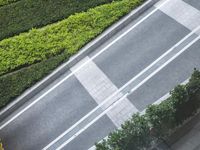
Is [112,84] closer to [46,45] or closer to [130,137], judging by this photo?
[46,45]

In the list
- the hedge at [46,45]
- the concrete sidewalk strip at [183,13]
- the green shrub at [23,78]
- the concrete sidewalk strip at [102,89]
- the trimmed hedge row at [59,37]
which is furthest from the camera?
the trimmed hedge row at [59,37]

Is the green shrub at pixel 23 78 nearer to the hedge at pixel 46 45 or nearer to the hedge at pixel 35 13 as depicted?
the hedge at pixel 46 45

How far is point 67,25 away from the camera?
930 inches

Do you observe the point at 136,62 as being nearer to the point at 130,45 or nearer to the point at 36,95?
the point at 130,45

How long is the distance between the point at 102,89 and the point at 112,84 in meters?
0.57

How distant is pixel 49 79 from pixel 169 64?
253 inches

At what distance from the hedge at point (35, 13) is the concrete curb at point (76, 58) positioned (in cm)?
189

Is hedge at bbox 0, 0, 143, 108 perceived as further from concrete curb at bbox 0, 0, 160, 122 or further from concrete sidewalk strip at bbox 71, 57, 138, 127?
concrete sidewalk strip at bbox 71, 57, 138, 127

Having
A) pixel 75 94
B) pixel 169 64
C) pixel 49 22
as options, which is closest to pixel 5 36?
pixel 49 22

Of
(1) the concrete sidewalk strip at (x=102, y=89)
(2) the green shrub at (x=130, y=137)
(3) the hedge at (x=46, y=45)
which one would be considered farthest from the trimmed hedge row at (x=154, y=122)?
(3) the hedge at (x=46, y=45)

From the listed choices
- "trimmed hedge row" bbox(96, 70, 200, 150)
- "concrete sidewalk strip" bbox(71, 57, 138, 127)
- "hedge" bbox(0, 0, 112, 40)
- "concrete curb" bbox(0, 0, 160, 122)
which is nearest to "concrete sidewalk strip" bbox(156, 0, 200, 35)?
"concrete curb" bbox(0, 0, 160, 122)

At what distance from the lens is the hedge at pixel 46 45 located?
2212cm

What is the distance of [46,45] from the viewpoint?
23031 millimetres

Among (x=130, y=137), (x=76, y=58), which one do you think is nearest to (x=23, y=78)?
(x=76, y=58)
